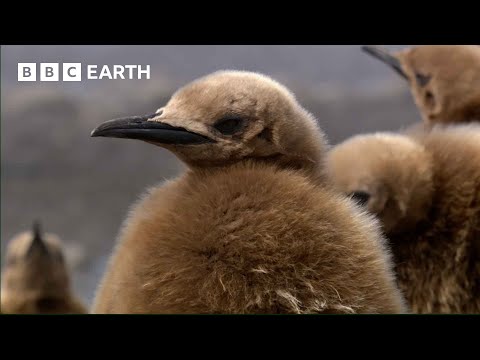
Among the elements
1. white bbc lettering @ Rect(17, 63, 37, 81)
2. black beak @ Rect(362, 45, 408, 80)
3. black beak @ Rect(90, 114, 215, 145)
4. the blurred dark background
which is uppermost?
black beak @ Rect(362, 45, 408, 80)

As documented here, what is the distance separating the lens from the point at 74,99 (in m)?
4.46

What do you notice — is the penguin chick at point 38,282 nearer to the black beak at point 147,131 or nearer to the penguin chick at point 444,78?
the penguin chick at point 444,78

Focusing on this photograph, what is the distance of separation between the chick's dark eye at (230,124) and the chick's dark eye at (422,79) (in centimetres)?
58

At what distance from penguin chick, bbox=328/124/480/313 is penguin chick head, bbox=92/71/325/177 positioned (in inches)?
8.7

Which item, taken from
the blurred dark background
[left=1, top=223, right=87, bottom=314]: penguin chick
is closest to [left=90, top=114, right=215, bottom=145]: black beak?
[left=1, top=223, right=87, bottom=314]: penguin chick

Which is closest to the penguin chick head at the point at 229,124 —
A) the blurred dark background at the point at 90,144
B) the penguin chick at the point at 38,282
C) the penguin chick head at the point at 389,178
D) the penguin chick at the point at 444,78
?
the penguin chick head at the point at 389,178

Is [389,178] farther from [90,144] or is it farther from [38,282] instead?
[90,144]

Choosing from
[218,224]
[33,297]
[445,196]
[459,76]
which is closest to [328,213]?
[218,224]

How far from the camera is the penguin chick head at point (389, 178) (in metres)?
0.91

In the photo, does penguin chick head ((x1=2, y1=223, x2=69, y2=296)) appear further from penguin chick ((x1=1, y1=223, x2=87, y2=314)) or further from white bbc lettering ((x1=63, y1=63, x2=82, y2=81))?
white bbc lettering ((x1=63, y1=63, x2=82, y2=81))

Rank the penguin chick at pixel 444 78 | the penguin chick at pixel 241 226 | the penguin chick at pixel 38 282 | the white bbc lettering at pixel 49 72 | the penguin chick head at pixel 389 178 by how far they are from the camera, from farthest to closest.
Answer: the penguin chick at pixel 38 282
the penguin chick at pixel 444 78
the penguin chick head at pixel 389 178
the white bbc lettering at pixel 49 72
the penguin chick at pixel 241 226

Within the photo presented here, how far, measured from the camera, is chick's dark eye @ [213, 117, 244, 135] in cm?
68
